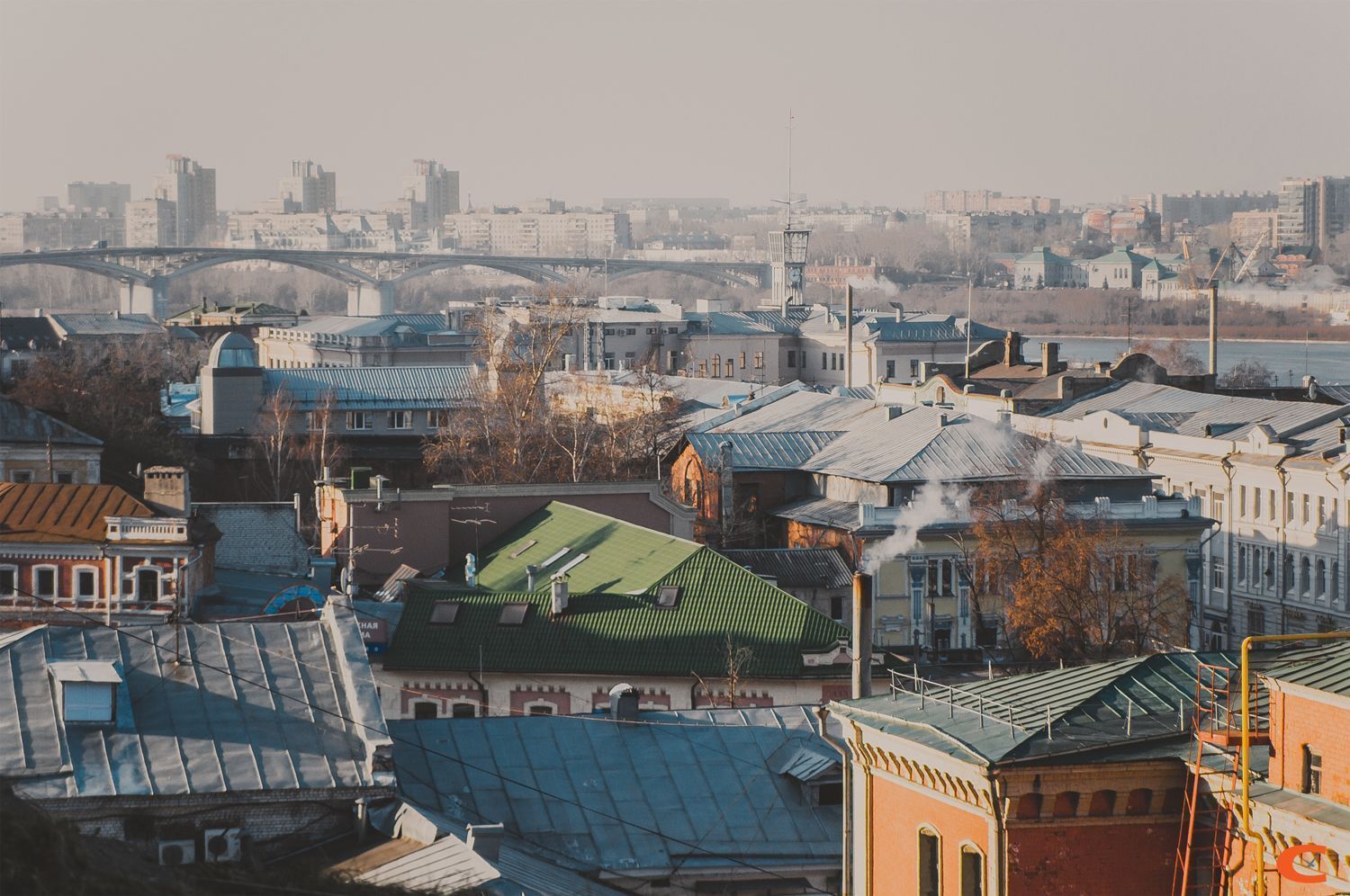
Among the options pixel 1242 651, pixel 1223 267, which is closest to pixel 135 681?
pixel 1242 651

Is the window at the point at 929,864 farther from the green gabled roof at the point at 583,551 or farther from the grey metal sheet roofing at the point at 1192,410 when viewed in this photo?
the grey metal sheet roofing at the point at 1192,410

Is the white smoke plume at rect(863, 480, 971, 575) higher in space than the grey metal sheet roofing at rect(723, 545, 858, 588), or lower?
higher

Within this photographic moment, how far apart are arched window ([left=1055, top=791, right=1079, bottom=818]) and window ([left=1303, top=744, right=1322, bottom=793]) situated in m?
1.03

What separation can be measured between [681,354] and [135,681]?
5408 cm

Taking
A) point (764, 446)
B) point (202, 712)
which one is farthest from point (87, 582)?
point (764, 446)

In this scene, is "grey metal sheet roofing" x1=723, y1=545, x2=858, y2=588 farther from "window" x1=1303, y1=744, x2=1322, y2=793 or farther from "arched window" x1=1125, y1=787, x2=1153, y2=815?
"window" x1=1303, y1=744, x2=1322, y2=793

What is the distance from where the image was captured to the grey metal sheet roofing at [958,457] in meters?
26.9

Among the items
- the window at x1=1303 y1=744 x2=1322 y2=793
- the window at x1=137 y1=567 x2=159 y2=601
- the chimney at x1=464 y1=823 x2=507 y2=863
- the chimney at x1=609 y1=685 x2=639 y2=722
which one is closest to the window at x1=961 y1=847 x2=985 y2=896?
the window at x1=1303 y1=744 x2=1322 y2=793

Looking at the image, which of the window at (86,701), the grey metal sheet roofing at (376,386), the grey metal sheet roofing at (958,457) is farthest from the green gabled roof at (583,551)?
the grey metal sheet roofing at (376,386)

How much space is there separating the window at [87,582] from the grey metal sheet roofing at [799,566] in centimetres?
607

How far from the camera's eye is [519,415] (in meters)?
34.5

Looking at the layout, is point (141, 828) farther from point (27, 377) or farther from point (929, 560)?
point (27, 377)

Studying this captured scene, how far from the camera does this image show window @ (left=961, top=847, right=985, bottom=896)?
386 inches

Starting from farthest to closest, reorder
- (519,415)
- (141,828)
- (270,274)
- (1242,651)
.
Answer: (270,274)
(519,415)
(141,828)
(1242,651)
